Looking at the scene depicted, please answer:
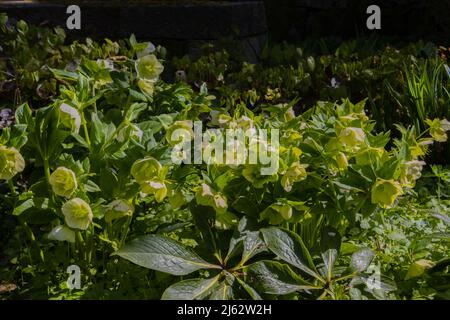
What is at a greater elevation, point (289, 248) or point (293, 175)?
point (293, 175)

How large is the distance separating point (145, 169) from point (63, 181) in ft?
0.74

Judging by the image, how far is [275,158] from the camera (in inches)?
71.4

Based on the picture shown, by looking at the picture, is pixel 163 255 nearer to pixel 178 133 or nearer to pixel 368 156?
pixel 178 133

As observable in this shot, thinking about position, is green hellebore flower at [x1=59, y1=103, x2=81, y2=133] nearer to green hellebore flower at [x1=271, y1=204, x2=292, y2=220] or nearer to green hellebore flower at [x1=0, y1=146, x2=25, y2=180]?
green hellebore flower at [x1=0, y1=146, x2=25, y2=180]

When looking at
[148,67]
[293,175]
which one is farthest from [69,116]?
[293,175]

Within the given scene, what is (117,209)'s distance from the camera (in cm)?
191

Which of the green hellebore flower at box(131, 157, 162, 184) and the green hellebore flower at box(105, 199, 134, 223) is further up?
the green hellebore flower at box(131, 157, 162, 184)

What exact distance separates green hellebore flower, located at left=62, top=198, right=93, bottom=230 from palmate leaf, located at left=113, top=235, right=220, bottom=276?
0.14 meters

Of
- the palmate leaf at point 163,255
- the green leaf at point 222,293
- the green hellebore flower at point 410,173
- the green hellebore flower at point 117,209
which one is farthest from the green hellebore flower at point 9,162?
the green hellebore flower at point 410,173

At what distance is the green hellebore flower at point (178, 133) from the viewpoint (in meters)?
2.02

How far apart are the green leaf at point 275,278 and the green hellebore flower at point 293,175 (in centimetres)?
21

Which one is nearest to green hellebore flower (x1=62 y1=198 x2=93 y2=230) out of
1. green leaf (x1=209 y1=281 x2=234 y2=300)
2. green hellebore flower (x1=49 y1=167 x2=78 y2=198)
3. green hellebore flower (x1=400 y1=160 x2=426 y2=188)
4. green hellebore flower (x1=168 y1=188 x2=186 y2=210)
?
green hellebore flower (x1=49 y1=167 x2=78 y2=198)

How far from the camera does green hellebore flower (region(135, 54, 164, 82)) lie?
2.28 m
